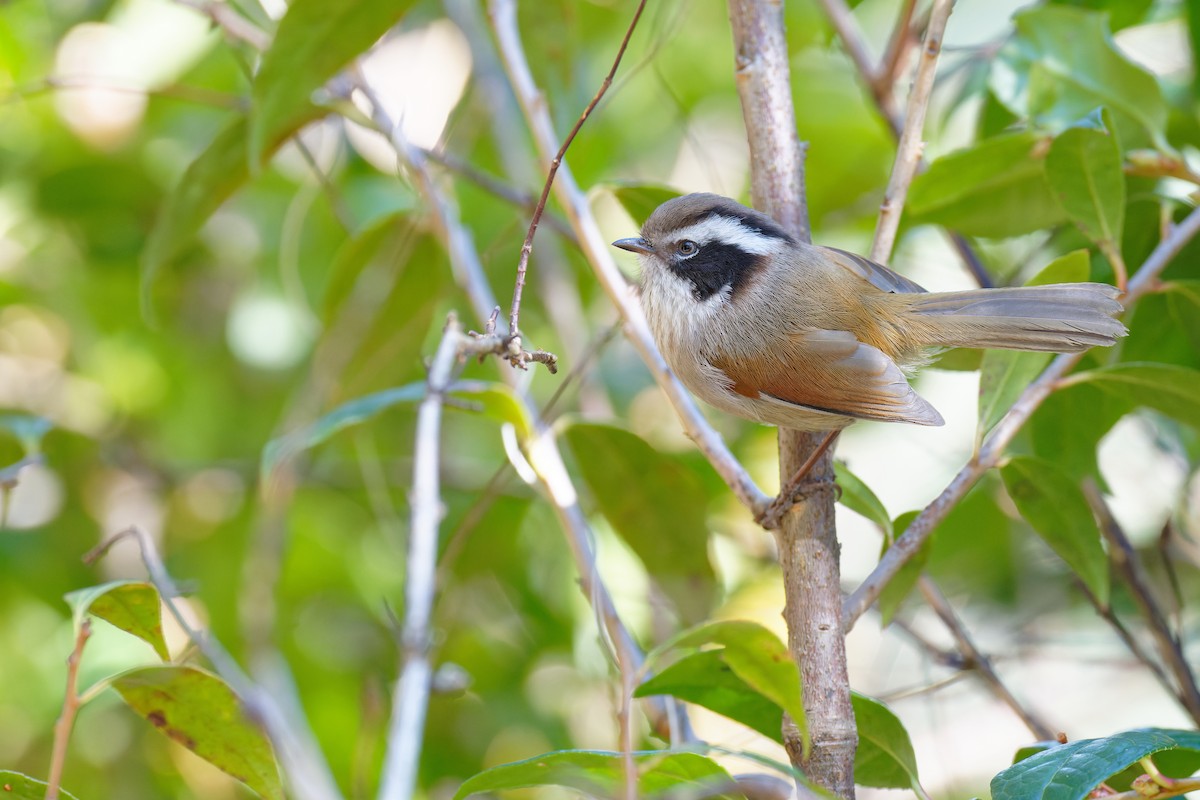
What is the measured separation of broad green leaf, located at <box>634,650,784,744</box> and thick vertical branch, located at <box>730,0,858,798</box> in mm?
105

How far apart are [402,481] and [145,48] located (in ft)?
5.90

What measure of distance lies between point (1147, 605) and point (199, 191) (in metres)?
2.54

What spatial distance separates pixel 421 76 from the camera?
4.58 metres


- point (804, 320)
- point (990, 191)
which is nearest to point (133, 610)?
point (804, 320)

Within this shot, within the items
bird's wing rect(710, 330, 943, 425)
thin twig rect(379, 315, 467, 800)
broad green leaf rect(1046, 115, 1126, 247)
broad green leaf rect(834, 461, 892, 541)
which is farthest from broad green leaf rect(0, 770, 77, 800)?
broad green leaf rect(1046, 115, 1126, 247)

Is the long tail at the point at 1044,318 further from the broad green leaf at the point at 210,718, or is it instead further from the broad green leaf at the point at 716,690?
the broad green leaf at the point at 210,718

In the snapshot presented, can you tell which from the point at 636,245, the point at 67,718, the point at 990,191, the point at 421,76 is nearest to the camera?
the point at 67,718

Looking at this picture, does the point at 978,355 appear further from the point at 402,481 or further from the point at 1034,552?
the point at 402,481

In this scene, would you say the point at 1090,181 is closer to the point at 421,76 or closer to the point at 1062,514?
the point at 1062,514

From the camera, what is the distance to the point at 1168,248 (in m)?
2.26

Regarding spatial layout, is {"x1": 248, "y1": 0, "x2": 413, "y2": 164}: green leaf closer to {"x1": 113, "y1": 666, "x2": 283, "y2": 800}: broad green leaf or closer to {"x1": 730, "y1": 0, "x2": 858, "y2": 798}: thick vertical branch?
{"x1": 730, "y1": 0, "x2": 858, "y2": 798}: thick vertical branch

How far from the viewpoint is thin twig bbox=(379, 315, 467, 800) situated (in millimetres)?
1755

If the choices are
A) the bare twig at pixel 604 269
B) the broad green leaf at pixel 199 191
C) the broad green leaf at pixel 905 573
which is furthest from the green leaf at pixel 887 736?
the broad green leaf at pixel 199 191

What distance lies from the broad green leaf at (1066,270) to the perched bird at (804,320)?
0.02m
